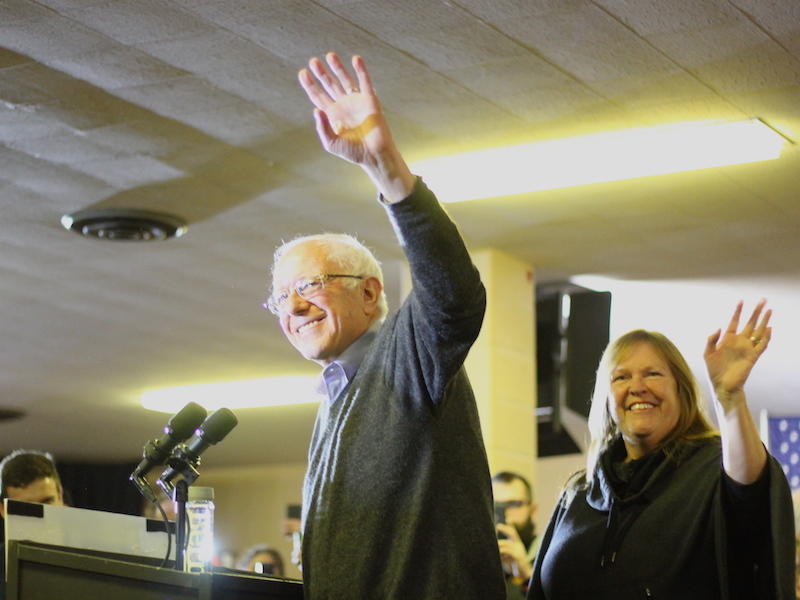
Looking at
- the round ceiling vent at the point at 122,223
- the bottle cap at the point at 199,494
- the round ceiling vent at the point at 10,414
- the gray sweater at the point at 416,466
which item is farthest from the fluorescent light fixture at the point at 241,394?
the gray sweater at the point at 416,466

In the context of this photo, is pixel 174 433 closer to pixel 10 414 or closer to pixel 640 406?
pixel 640 406

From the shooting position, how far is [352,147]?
6.99 ft

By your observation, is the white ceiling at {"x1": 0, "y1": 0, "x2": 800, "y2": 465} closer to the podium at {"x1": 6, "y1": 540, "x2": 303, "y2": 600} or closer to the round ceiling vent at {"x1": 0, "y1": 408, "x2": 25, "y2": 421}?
the podium at {"x1": 6, "y1": 540, "x2": 303, "y2": 600}

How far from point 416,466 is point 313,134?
3112mm

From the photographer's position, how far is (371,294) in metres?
2.48

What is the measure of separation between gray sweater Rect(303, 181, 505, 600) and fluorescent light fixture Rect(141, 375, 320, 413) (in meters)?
8.16

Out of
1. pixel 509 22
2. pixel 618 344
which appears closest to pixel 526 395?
pixel 509 22

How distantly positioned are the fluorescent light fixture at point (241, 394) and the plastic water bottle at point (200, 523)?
24.9ft

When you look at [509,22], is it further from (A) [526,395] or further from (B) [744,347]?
(A) [526,395]

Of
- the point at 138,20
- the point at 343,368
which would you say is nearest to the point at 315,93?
the point at 343,368

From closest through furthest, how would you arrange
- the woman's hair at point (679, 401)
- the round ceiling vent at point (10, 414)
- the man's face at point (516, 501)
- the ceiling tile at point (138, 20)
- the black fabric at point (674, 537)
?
1. the black fabric at point (674, 537)
2. the woman's hair at point (679, 401)
3. the ceiling tile at point (138, 20)
4. the man's face at point (516, 501)
5. the round ceiling vent at point (10, 414)

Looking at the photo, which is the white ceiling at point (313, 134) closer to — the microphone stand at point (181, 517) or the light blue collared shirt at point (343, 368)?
the light blue collared shirt at point (343, 368)

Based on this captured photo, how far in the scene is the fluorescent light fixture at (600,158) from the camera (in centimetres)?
502

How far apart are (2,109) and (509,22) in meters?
2.05
